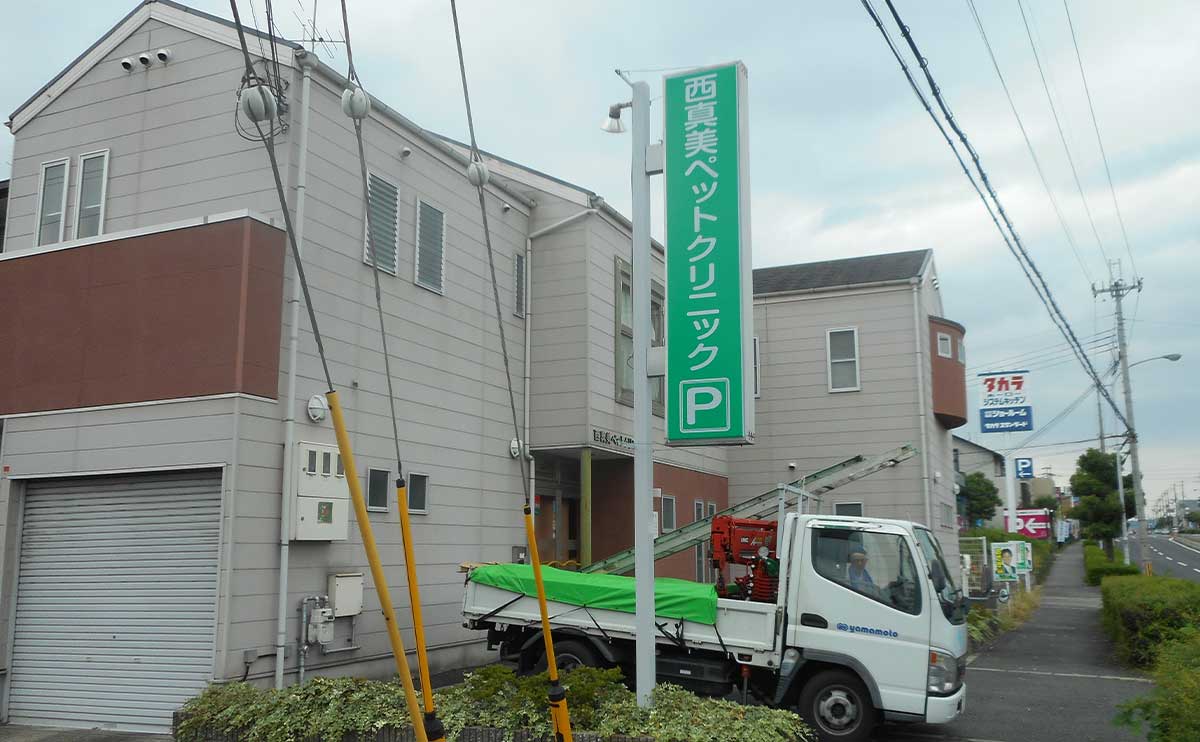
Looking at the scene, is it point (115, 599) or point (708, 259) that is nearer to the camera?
point (708, 259)

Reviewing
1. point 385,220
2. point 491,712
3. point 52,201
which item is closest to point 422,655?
point 491,712

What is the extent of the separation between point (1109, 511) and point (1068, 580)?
12.4ft

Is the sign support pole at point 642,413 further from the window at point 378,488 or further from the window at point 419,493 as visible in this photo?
the window at point 419,493

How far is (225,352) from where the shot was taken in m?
10.2

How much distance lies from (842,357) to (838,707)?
539 inches

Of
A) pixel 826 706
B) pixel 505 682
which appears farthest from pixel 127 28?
pixel 826 706

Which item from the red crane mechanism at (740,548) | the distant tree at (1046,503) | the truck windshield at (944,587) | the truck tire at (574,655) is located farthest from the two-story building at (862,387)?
the distant tree at (1046,503)

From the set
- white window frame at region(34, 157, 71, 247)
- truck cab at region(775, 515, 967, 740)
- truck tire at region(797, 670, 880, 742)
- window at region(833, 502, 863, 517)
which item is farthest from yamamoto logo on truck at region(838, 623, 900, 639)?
window at region(833, 502, 863, 517)

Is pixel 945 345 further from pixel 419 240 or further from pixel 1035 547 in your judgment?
pixel 1035 547

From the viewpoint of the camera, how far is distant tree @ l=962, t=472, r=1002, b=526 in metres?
65.6

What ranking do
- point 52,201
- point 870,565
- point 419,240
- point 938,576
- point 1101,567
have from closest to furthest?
1. point 870,565
2. point 938,576
3. point 52,201
4. point 419,240
5. point 1101,567

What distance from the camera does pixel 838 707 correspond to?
9422mm

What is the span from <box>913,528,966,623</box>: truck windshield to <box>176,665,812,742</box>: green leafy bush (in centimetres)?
253

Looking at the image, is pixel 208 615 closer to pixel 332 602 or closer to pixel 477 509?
pixel 332 602
